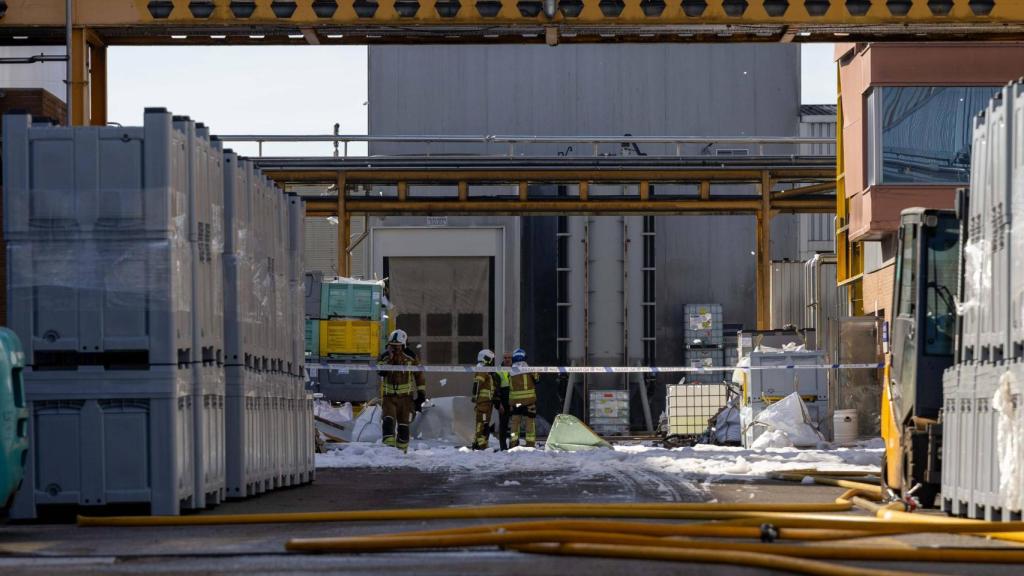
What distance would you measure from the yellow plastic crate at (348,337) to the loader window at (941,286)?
57.5ft

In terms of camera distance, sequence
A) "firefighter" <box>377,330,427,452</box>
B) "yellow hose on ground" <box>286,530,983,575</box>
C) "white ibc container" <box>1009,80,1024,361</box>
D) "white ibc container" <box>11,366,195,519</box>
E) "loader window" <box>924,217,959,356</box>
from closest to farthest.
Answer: "yellow hose on ground" <box>286,530,983,575</box> < "white ibc container" <box>1009,80,1024,361</box> < "white ibc container" <box>11,366,195,519</box> < "loader window" <box>924,217,959,356</box> < "firefighter" <box>377,330,427,452</box>

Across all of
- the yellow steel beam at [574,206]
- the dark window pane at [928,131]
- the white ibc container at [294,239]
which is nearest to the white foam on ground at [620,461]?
the white ibc container at [294,239]

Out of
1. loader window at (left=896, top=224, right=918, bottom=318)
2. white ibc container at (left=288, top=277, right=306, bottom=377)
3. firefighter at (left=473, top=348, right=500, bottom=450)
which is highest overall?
loader window at (left=896, top=224, right=918, bottom=318)

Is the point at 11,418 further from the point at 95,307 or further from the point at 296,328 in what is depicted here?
the point at 296,328

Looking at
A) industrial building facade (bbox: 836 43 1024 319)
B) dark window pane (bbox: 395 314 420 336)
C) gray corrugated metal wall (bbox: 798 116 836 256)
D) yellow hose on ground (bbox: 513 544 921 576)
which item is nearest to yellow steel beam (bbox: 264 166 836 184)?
dark window pane (bbox: 395 314 420 336)

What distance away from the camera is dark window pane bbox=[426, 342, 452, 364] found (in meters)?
39.7

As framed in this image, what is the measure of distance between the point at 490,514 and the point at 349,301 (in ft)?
61.7

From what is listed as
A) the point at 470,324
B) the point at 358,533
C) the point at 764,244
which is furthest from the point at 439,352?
the point at 358,533

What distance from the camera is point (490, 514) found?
11766mm

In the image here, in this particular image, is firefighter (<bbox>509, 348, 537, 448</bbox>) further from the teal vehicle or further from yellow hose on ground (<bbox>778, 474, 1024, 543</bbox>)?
the teal vehicle

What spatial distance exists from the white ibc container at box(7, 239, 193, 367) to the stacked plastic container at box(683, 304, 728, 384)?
28.0m

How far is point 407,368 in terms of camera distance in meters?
24.4

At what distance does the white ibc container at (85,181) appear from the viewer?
1262cm

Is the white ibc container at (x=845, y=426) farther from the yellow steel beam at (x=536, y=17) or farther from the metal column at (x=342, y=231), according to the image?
the metal column at (x=342, y=231)
